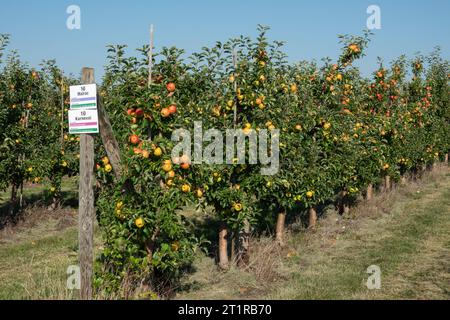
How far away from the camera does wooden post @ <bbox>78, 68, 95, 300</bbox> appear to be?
472 centimetres

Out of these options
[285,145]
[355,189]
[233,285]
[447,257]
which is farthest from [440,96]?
[233,285]

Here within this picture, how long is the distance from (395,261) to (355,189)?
320cm

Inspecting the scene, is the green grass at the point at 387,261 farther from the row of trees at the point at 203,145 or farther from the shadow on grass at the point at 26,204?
the shadow on grass at the point at 26,204

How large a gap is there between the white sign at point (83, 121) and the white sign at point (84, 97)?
53 mm

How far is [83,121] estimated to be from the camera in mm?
4613

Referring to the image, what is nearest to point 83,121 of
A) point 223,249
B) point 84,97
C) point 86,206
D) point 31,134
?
point 84,97
